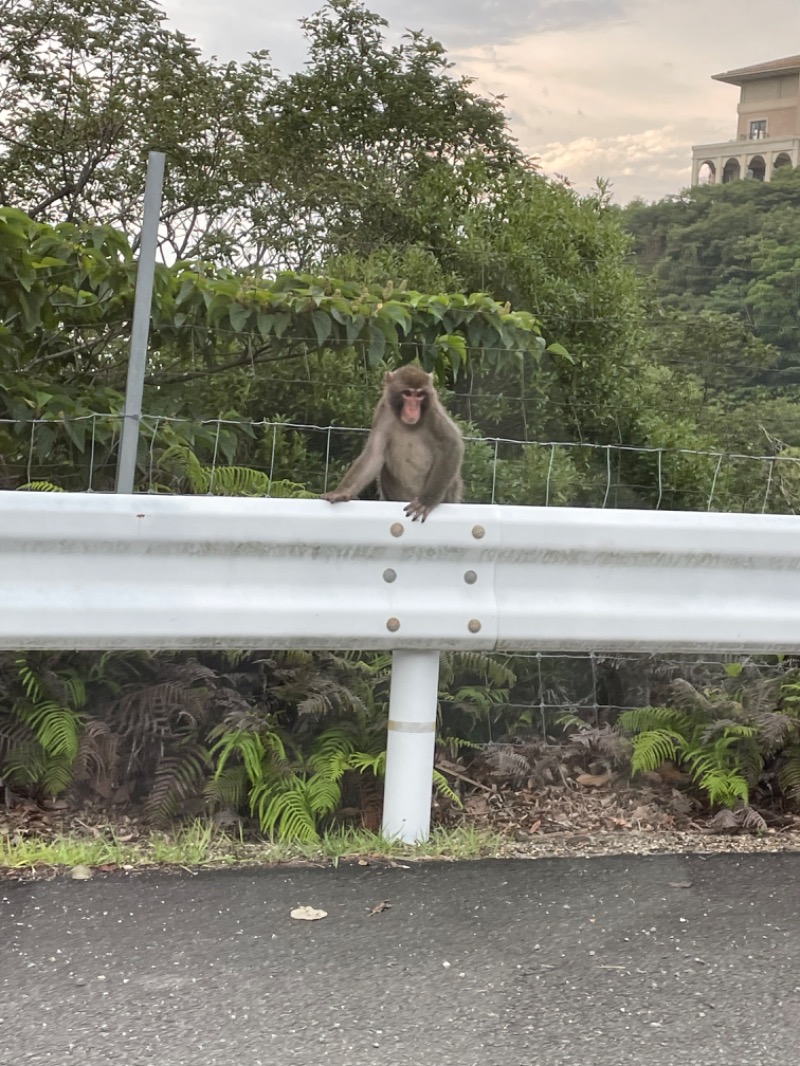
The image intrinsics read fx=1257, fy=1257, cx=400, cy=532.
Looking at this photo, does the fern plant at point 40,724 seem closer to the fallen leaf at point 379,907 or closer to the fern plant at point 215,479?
the fern plant at point 215,479

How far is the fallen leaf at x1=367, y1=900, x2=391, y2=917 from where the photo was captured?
313 centimetres

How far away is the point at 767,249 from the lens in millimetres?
17375

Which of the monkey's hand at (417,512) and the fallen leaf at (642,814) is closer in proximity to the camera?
the monkey's hand at (417,512)

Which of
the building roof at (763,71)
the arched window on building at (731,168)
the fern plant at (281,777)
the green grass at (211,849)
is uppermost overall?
the building roof at (763,71)

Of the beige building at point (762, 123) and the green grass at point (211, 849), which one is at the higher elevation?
the beige building at point (762, 123)

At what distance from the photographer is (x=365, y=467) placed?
517 centimetres

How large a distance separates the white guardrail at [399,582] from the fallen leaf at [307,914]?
1.96 feet

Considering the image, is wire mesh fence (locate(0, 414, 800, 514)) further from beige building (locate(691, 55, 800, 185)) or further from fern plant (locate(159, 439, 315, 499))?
beige building (locate(691, 55, 800, 185))

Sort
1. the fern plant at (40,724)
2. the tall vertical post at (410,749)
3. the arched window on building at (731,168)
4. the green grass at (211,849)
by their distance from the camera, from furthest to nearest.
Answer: the arched window on building at (731,168), the fern plant at (40,724), the tall vertical post at (410,749), the green grass at (211,849)

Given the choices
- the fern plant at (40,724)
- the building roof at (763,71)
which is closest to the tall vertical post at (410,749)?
the fern plant at (40,724)

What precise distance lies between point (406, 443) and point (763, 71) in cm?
5423

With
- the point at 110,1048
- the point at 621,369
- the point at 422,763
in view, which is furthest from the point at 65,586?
the point at 621,369

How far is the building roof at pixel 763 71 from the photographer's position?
5150 cm

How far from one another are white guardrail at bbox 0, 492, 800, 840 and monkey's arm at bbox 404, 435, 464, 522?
293 mm
